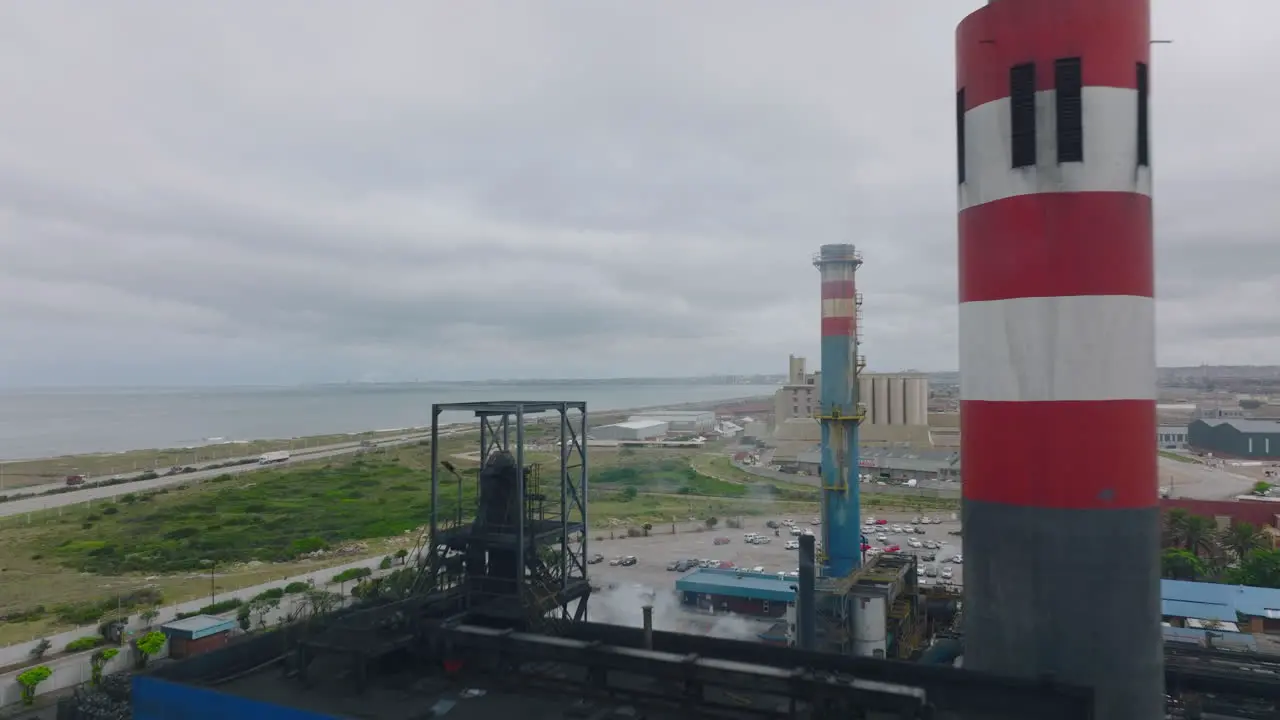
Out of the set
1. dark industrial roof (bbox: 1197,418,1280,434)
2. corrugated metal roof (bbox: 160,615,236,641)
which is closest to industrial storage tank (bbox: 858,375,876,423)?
dark industrial roof (bbox: 1197,418,1280,434)

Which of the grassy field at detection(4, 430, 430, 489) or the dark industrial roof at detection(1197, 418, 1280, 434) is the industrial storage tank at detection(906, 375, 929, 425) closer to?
the dark industrial roof at detection(1197, 418, 1280, 434)

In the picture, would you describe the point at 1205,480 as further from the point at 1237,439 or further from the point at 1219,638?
the point at 1219,638

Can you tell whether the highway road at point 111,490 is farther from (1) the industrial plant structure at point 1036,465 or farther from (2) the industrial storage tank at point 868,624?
(1) the industrial plant structure at point 1036,465

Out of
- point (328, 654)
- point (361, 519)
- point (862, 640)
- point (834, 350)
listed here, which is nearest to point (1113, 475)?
point (328, 654)

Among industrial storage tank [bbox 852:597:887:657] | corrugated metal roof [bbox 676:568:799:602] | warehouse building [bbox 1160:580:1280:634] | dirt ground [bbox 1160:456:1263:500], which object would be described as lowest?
corrugated metal roof [bbox 676:568:799:602]

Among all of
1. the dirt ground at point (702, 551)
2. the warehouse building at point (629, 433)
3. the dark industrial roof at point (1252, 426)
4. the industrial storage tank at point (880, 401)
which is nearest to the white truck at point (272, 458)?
the warehouse building at point (629, 433)

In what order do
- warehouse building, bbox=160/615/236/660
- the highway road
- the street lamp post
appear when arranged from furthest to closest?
the highway road → the street lamp post → warehouse building, bbox=160/615/236/660

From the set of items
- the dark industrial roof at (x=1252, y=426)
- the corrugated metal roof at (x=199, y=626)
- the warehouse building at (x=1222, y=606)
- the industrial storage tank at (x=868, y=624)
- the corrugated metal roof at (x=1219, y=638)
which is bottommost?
the corrugated metal roof at (x=199, y=626)
